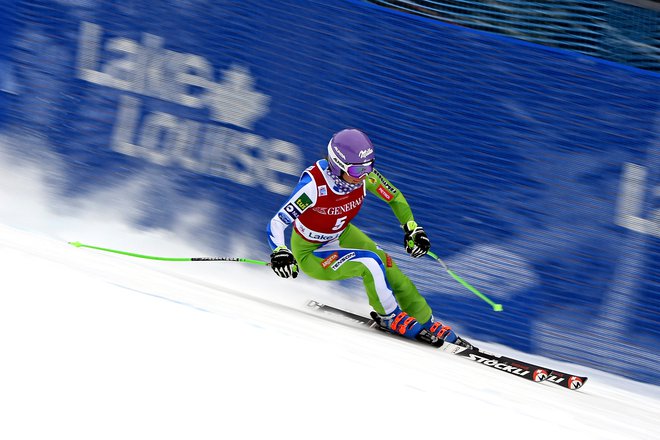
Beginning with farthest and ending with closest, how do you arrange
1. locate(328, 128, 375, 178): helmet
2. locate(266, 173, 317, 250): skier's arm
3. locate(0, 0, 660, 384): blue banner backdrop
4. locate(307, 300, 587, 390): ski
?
1. locate(0, 0, 660, 384): blue banner backdrop
2. locate(266, 173, 317, 250): skier's arm
3. locate(328, 128, 375, 178): helmet
4. locate(307, 300, 587, 390): ski

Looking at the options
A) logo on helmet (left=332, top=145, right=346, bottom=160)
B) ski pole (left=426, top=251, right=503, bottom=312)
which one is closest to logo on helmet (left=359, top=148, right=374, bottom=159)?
logo on helmet (left=332, top=145, right=346, bottom=160)

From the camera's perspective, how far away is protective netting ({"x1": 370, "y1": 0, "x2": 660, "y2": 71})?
541 cm

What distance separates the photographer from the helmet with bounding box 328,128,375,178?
15.3 feet

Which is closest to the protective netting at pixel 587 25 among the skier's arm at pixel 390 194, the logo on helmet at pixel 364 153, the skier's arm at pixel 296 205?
the skier's arm at pixel 390 194

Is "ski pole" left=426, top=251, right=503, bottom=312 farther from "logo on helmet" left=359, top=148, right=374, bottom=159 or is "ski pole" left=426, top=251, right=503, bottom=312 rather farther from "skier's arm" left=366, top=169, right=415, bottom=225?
"logo on helmet" left=359, top=148, right=374, bottom=159

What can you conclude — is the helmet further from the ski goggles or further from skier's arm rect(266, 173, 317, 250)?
skier's arm rect(266, 173, 317, 250)

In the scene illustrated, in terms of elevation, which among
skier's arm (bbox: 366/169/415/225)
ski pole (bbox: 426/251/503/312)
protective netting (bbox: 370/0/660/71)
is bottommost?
ski pole (bbox: 426/251/503/312)

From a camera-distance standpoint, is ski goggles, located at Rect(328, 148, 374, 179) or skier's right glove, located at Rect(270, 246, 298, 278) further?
ski goggles, located at Rect(328, 148, 374, 179)

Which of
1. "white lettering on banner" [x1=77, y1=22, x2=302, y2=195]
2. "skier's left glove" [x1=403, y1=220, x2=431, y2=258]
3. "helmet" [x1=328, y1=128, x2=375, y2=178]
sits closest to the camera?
"helmet" [x1=328, y1=128, x2=375, y2=178]

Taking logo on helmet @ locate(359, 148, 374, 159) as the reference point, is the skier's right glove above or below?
below

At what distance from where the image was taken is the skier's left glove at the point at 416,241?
16.4 feet

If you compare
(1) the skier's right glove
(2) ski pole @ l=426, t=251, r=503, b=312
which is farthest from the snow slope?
(2) ski pole @ l=426, t=251, r=503, b=312

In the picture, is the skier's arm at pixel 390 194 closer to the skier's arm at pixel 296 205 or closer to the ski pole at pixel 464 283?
the ski pole at pixel 464 283

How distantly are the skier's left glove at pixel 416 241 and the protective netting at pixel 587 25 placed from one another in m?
1.72
